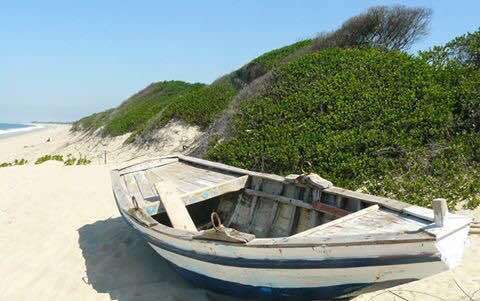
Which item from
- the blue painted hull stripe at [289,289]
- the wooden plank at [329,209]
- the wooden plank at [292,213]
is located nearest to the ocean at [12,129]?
the wooden plank at [292,213]

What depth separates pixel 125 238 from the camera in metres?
8.48

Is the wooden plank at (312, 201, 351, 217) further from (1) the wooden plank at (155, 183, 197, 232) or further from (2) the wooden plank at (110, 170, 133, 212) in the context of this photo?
(2) the wooden plank at (110, 170, 133, 212)

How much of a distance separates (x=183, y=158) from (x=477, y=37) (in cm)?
955

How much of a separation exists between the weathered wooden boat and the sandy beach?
2.40ft

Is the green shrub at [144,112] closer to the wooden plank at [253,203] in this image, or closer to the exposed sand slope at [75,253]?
the exposed sand slope at [75,253]

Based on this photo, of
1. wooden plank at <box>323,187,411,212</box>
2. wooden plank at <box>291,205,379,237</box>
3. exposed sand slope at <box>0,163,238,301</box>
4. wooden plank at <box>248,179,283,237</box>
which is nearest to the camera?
wooden plank at <box>291,205,379,237</box>

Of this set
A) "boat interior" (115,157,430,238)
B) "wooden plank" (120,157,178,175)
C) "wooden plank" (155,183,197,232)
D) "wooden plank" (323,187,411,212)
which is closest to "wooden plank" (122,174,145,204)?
"boat interior" (115,157,430,238)

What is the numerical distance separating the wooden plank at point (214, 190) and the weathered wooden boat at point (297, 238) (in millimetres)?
14

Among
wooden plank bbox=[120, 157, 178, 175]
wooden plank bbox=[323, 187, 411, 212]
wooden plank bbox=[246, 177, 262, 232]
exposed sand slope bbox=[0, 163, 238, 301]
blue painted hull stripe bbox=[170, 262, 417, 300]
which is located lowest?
exposed sand slope bbox=[0, 163, 238, 301]

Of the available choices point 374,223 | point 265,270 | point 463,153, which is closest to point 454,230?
point 374,223

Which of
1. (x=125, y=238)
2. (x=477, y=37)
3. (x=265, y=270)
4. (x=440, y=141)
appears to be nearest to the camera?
(x=265, y=270)

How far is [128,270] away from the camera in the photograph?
7098mm

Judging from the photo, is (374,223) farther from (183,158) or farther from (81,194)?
(81,194)

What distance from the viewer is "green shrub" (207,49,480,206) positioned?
9.62 metres
